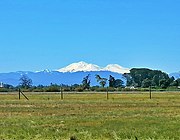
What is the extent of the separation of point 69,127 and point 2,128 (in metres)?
2.91

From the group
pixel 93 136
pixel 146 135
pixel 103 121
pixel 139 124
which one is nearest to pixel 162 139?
pixel 146 135

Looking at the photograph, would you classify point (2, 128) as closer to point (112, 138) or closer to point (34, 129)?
point (34, 129)

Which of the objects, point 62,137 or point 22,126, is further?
point 22,126

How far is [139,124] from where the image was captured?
23844 mm

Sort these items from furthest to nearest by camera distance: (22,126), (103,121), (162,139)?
(103,121) < (22,126) < (162,139)

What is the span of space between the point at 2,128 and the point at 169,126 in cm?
722

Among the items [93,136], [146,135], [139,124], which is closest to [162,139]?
[146,135]

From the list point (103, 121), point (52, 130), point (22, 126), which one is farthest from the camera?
point (103, 121)

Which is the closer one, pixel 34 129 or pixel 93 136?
pixel 93 136

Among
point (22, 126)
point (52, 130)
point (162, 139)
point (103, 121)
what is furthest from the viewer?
point (103, 121)

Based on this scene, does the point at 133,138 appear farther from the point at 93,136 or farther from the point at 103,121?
the point at 103,121

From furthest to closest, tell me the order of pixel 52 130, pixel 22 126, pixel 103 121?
pixel 103 121
pixel 22 126
pixel 52 130

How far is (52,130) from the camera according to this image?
2164 cm

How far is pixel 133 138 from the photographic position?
19281 mm
